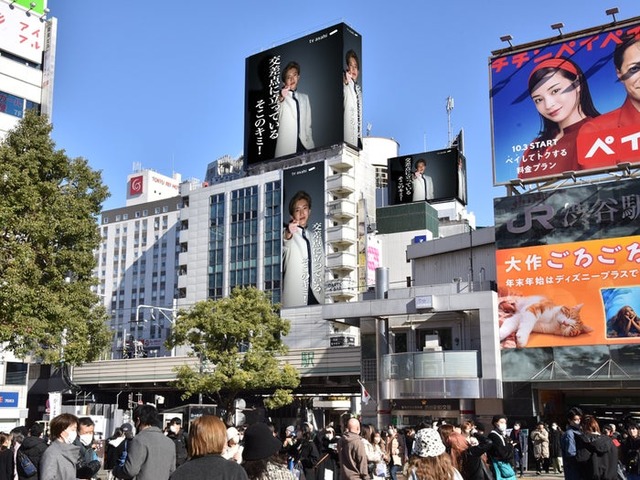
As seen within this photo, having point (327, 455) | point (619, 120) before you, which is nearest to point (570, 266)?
point (619, 120)

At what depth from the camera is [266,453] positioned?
5.52m

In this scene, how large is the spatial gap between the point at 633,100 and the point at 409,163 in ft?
192

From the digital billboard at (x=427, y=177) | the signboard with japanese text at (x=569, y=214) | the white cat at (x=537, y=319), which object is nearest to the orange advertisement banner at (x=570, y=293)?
the white cat at (x=537, y=319)

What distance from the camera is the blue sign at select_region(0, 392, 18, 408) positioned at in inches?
1734

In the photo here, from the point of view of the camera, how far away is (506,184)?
111 feet

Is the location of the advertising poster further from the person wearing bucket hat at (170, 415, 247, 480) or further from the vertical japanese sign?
the person wearing bucket hat at (170, 415, 247, 480)

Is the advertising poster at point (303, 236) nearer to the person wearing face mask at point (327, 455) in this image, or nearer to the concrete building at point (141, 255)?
the concrete building at point (141, 255)

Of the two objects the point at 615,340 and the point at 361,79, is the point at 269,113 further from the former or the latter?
the point at 615,340

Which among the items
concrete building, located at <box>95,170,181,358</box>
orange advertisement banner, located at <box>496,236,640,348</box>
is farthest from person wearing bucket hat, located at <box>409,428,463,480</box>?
concrete building, located at <box>95,170,181,358</box>

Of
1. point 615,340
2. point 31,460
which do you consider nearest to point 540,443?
point 615,340

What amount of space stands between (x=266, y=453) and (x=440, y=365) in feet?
89.6

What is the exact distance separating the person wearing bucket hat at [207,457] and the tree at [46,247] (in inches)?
716

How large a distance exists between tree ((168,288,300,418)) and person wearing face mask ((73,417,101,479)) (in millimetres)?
28711

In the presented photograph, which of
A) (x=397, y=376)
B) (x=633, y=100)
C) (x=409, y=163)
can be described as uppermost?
(x=409, y=163)
